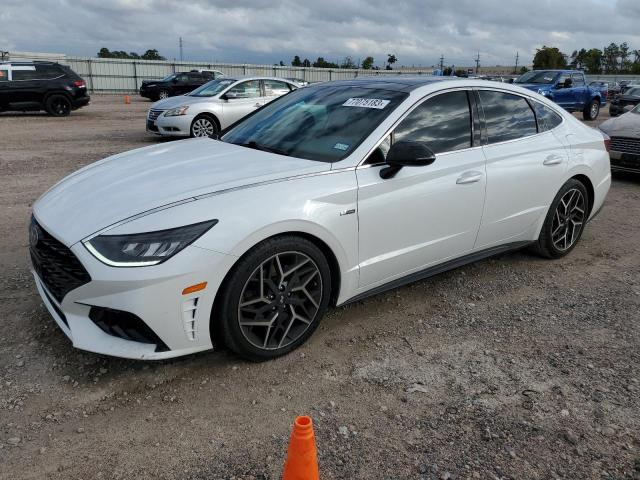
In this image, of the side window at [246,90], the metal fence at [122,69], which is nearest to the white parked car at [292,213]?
the side window at [246,90]

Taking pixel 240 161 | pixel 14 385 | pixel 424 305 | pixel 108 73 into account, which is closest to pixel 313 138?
pixel 240 161

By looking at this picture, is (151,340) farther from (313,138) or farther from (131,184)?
(313,138)

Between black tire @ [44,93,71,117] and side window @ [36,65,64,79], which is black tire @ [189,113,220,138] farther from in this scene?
side window @ [36,65,64,79]

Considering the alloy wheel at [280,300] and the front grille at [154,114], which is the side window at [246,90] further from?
the alloy wheel at [280,300]

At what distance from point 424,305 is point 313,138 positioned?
1526 millimetres

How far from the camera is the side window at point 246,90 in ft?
40.9

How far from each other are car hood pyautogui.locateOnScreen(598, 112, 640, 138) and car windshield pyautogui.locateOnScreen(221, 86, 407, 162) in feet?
21.6

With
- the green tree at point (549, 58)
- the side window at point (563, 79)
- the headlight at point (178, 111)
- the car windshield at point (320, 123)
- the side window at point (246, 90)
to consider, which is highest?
the green tree at point (549, 58)

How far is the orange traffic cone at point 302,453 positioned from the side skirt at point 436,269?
1.57 m

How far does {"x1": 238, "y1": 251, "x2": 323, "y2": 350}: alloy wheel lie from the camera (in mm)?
3025

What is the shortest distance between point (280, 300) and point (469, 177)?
5.71 ft

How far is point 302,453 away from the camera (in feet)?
6.47

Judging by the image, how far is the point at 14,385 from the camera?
2.93 metres

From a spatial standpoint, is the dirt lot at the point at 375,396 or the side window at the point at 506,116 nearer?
the dirt lot at the point at 375,396
